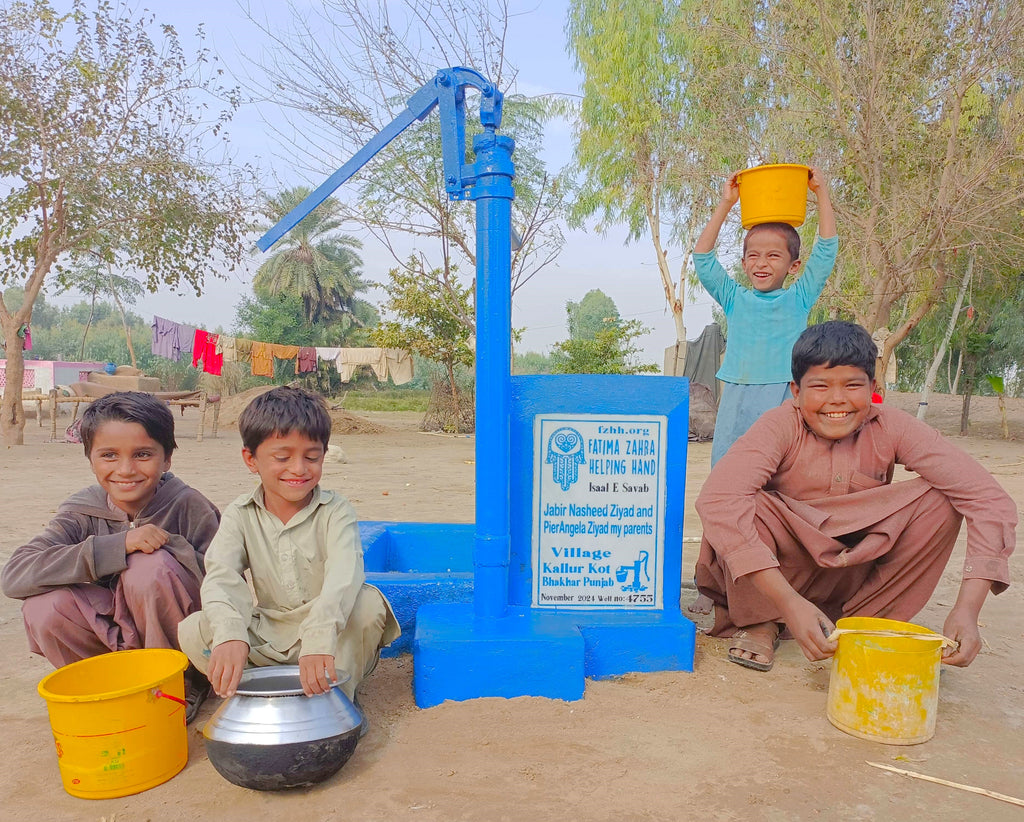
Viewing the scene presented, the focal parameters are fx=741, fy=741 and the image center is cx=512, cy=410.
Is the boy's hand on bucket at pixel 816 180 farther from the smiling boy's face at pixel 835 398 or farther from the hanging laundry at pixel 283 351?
the hanging laundry at pixel 283 351

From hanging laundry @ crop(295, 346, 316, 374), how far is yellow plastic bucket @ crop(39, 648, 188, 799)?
58.4 feet

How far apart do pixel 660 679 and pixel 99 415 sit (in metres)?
1.91

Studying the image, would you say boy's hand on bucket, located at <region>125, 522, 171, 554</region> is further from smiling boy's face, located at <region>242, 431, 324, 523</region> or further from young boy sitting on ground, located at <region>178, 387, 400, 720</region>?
smiling boy's face, located at <region>242, 431, 324, 523</region>

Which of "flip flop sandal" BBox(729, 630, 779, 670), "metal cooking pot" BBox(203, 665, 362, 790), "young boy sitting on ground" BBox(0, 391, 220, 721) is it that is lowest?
"flip flop sandal" BBox(729, 630, 779, 670)

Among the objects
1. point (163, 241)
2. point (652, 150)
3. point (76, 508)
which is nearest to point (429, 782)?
point (76, 508)

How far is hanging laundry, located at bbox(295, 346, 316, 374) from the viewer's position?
19016mm

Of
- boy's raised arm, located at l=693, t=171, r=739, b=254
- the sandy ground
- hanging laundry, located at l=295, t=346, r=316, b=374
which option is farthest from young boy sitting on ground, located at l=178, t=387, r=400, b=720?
hanging laundry, located at l=295, t=346, r=316, b=374

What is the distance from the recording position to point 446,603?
2.49 m

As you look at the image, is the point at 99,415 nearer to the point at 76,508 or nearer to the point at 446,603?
the point at 76,508

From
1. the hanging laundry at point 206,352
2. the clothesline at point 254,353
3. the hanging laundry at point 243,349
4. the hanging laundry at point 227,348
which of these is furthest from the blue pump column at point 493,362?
the hanging laundry at point 243,349

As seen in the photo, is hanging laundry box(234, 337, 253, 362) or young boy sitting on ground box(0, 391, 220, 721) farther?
hanging laundry box(234, 337, 253, 362)

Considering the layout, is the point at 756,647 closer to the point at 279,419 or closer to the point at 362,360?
the point at 279,419

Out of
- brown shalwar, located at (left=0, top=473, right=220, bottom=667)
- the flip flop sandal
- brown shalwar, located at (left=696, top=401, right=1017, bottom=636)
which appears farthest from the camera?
the flip flop sandal

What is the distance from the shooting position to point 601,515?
8.39 ft
